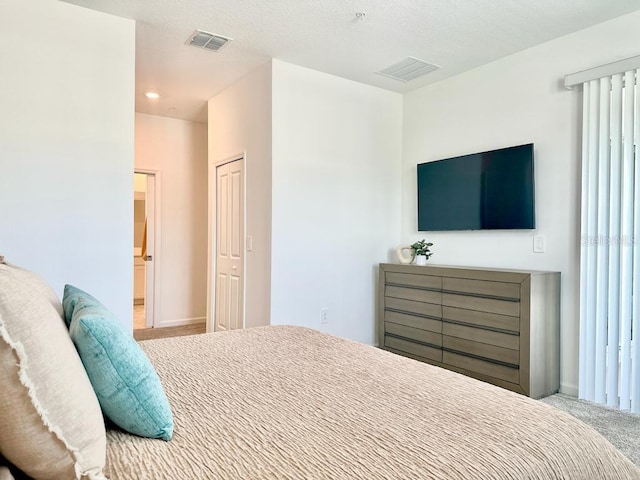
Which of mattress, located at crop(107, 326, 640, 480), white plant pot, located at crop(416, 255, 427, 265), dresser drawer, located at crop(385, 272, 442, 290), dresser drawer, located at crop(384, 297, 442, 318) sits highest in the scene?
white plant pot, located at crop(416, 255, 427, 265)

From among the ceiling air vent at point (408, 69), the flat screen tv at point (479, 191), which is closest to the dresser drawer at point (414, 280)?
the flat screen tv at point (479, 191)

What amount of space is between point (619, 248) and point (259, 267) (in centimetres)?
A: 281

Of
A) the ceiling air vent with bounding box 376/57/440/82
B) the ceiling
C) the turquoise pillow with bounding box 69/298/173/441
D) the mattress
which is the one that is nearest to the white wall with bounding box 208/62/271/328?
the ceiling

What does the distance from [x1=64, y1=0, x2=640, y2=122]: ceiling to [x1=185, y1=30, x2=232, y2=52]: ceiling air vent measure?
45mm

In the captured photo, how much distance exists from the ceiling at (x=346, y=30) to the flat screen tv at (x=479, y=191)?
0.87 meters

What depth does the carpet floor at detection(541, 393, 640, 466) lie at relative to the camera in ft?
7.63

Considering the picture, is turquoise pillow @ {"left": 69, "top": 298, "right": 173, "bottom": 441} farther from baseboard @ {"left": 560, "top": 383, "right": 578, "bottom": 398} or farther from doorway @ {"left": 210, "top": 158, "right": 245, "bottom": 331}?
doorway @ {"left": 210, "top": 158, "right": 245, "bottom": 331}

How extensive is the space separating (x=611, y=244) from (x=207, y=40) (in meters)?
3.35

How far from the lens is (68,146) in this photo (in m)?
2.84

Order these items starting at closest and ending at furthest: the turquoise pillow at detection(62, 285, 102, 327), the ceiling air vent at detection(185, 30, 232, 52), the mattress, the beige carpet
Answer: the mattress → the turquoise pillow at detection(62, 285, 102, 327) → the ceiling air vent at detection(185, 30, 232, 52) → the beige carpet

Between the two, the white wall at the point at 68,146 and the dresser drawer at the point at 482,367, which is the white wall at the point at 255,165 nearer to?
the white wall at the point at 68,146

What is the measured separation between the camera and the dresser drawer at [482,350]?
3.06m

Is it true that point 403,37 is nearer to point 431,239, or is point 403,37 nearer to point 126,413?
point 431,239

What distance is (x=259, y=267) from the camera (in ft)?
13.0
